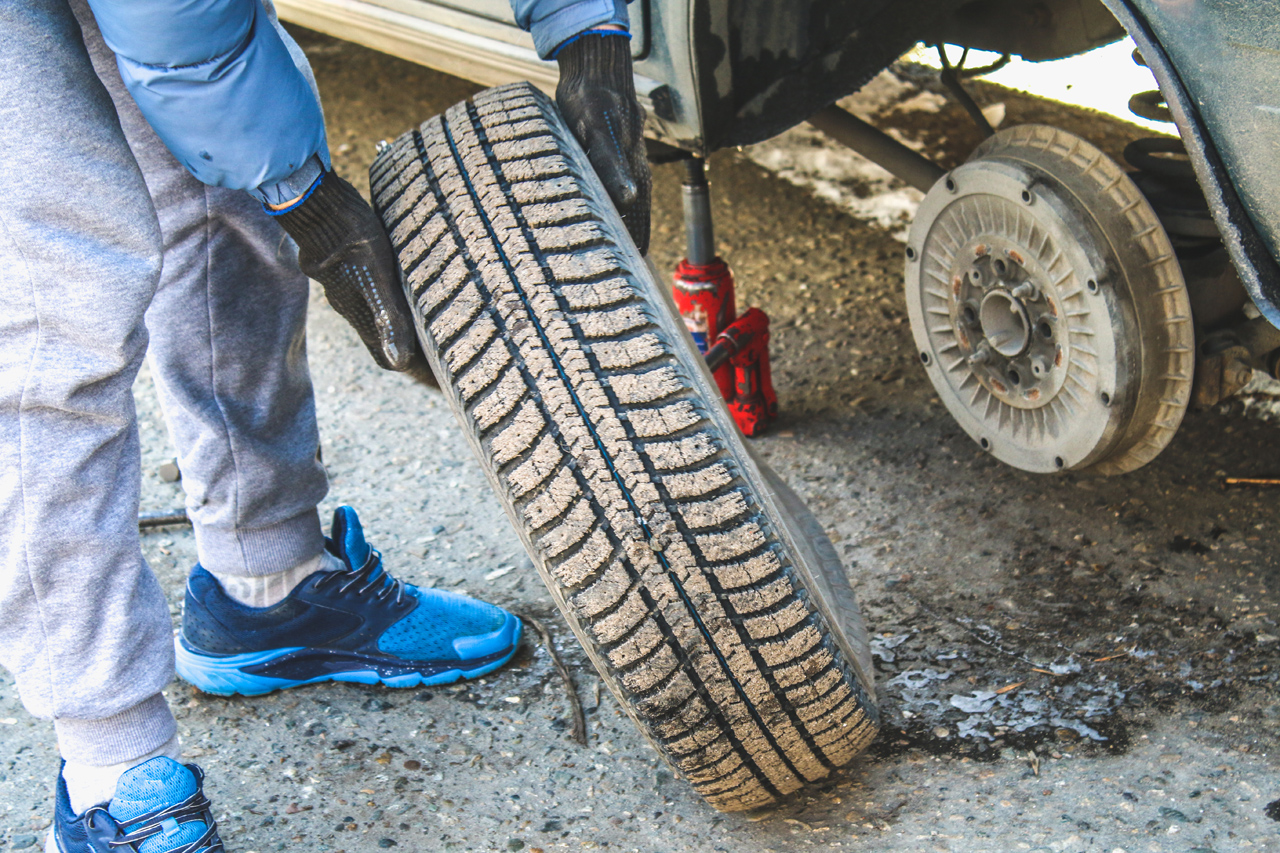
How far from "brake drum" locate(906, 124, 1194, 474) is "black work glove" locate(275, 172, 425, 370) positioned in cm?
97

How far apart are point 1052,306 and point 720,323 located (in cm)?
77

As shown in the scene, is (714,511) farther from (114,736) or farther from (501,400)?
(114,736)

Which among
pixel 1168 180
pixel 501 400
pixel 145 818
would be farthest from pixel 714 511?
pixel 1168 180

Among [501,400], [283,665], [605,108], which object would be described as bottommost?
[283,665]

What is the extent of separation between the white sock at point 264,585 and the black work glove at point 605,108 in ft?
2.54

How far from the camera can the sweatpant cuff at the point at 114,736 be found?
4.42 feet

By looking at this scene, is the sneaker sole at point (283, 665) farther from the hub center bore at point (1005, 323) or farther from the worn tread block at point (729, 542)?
the hub center bore at point (1005, 323)

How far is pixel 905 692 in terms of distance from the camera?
164 centimetres

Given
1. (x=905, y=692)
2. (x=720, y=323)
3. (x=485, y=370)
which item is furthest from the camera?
(x=720, y=323)

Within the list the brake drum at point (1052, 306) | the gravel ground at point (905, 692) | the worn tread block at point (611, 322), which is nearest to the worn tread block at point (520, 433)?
the worn tread block at point (611, 322)

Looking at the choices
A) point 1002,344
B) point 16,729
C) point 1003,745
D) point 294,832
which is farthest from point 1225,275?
point 16,729

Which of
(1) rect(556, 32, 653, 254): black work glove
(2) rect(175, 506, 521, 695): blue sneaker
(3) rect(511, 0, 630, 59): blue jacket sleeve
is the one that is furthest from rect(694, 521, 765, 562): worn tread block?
(3) rect(511, 0, 630, 59): blue jacket sleeve

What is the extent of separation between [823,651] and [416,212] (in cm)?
74

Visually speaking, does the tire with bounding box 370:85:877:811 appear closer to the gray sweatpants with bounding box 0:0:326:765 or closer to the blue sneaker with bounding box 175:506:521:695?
the gray sweatpants with bounding box 0:0:326:765
